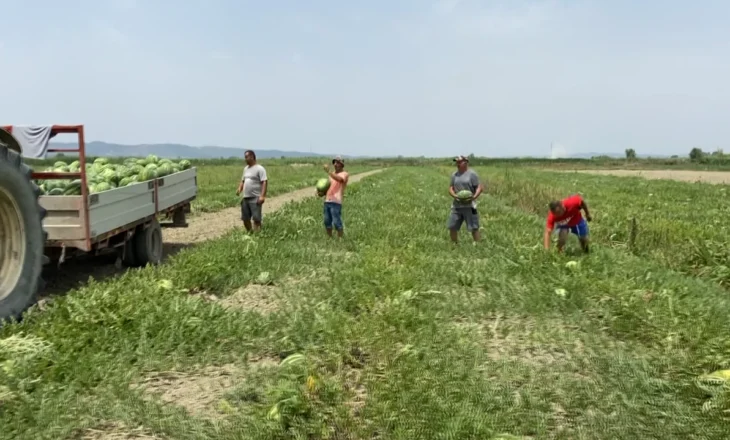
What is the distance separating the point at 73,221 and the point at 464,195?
6.05 meters

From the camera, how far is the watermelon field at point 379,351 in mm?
3764

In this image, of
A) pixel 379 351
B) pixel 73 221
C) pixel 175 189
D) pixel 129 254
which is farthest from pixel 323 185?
pixel 379 351

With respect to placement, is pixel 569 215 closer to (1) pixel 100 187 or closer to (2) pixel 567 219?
(2) pixel 567 219

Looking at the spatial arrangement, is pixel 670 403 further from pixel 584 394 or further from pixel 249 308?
pixel 249 308

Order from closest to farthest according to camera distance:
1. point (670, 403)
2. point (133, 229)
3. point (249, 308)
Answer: point (670, 403) → point (249, 308) → point (133, 229)

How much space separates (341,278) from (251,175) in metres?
4.49

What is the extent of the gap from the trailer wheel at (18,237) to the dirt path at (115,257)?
1.73 meters

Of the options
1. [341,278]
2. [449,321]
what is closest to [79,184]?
[341,278]

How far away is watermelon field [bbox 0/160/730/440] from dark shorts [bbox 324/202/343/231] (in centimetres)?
200

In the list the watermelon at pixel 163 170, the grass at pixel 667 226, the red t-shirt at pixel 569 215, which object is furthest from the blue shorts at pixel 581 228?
the watermelon at pixel 163 170

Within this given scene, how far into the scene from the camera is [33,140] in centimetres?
744

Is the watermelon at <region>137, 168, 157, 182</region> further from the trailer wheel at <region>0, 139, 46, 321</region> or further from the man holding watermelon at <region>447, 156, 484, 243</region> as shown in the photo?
the man holding watermelon at <region>447, 156, 484, 243</region>

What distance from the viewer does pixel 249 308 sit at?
657 cm

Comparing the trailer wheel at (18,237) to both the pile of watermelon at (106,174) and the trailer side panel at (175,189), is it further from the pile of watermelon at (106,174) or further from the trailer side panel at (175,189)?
the trailer side panel at (175,189)
